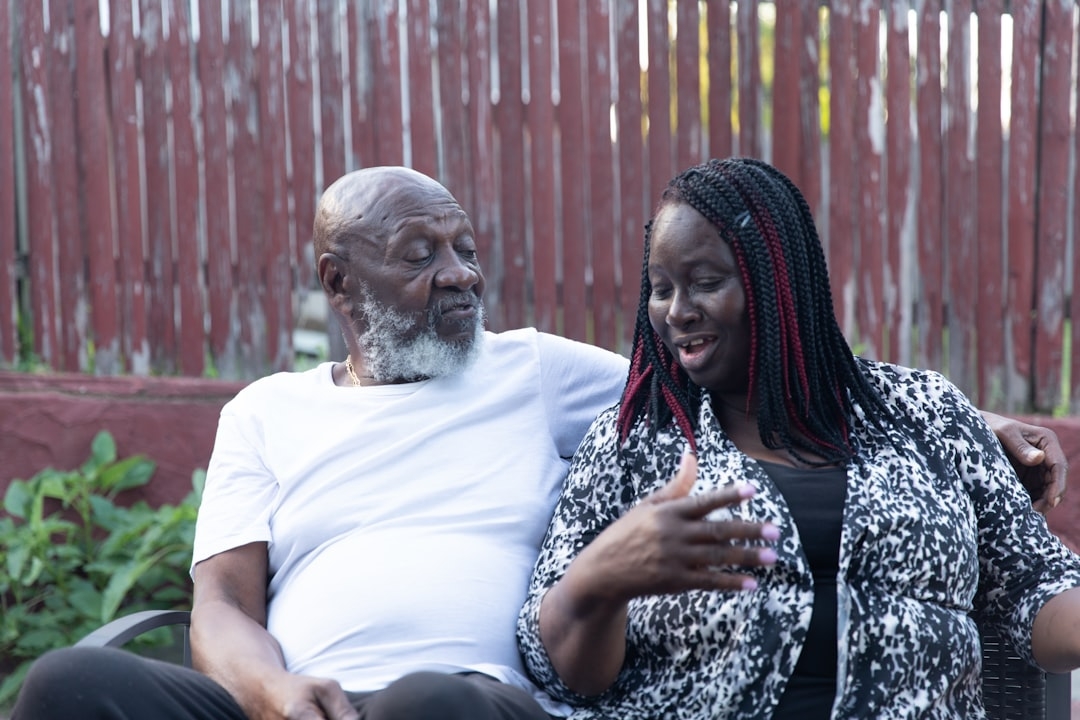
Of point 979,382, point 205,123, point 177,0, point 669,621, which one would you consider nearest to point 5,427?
point 205,123

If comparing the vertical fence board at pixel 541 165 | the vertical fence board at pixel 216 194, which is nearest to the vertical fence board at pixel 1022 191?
the vertical fence board at pixel 541 165

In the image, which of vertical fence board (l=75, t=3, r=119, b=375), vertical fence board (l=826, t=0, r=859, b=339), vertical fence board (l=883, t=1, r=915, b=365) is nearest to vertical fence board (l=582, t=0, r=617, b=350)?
vertical fence board (l=826, t=0, r=859, b=339)

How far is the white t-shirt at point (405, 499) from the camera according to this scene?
268 cm

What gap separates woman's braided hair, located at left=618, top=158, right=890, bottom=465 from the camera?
8.13ft

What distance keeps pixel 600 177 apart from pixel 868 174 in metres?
1.02

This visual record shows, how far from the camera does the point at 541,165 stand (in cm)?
484

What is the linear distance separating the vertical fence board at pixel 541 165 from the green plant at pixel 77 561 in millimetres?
1488

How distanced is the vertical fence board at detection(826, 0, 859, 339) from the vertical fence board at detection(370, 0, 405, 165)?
5.53 feet

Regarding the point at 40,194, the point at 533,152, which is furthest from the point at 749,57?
the point at 40,194

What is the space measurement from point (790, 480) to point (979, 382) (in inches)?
96.9

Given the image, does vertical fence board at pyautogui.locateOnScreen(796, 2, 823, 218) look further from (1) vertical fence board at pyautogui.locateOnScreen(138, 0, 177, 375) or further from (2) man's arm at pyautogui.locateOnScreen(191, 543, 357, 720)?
(2) man's arm at pyautogui.locateOnScreen(191, 543, 357, 720)

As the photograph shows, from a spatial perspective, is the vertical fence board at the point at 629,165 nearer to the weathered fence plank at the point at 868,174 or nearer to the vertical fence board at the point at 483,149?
the vertical fence board at the point at 483,149

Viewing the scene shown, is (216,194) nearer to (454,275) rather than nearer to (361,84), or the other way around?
(361,84)

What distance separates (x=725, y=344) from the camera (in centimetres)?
250
